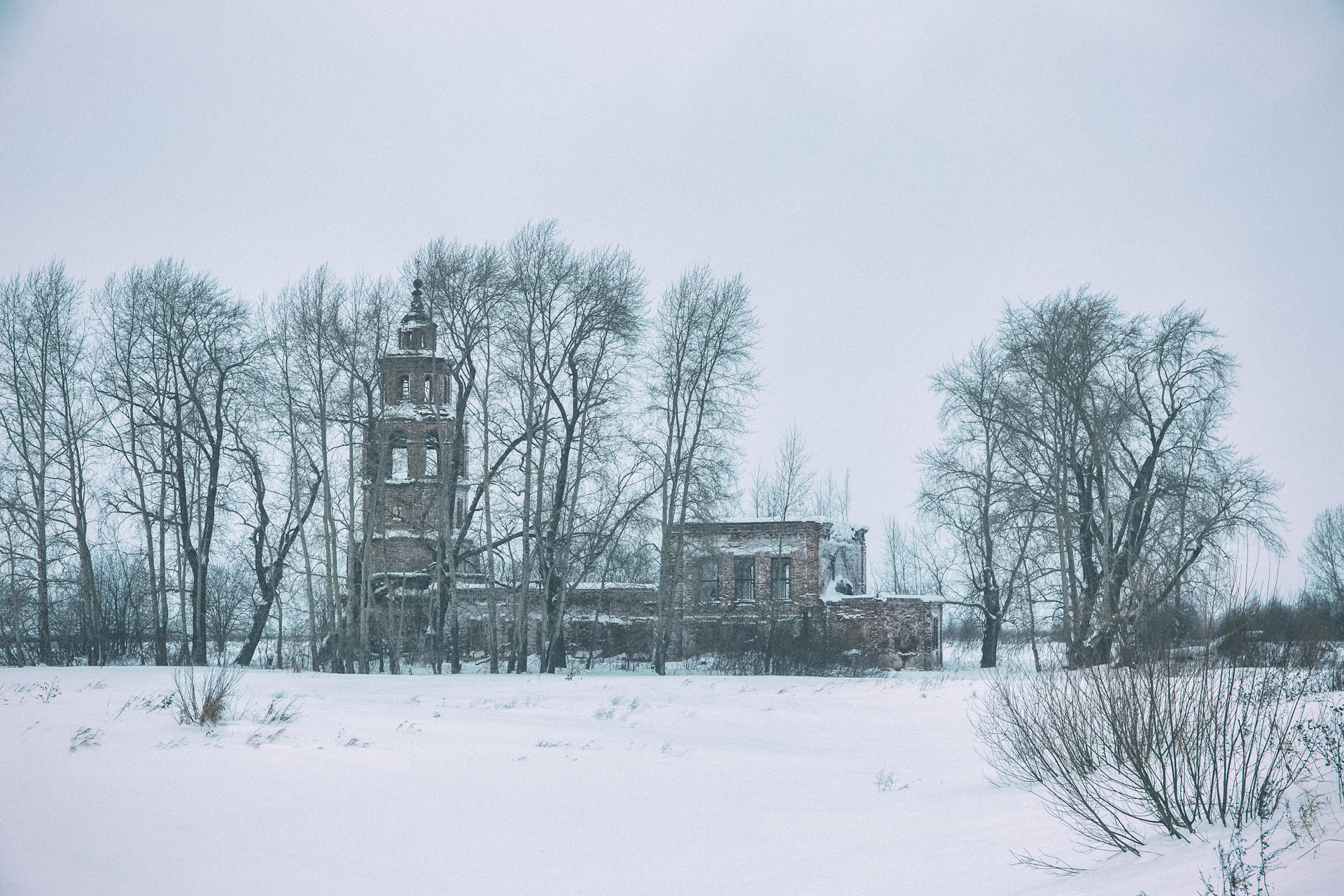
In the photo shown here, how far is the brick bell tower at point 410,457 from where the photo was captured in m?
29.6

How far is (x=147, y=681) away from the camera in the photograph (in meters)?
19.3

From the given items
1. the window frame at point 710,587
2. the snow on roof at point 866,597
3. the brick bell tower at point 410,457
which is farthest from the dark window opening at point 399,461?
the snow on roof at point 866,597

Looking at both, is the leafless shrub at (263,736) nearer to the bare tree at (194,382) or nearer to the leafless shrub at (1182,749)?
the leafless shrub at (1182,749)

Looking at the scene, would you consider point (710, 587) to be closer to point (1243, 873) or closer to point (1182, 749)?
point (1182, 749)

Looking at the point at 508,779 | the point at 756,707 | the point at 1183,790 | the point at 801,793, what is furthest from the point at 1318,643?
the point at 756,707

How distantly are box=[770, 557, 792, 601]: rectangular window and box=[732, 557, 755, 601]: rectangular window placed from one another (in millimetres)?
820

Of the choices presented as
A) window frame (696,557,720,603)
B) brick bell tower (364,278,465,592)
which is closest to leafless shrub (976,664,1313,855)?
brick bell tower (364,278,465,592)

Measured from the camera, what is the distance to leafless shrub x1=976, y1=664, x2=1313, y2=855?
6391mm

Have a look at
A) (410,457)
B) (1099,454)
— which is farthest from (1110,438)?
(410,457)

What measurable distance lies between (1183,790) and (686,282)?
26054mm

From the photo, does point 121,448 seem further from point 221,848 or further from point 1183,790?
point 1183,790

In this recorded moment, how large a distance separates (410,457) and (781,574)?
14086 mm

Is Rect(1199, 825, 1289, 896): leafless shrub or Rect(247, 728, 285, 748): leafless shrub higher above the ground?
Rect(1199, 825, 1289, 896): leafless shrub

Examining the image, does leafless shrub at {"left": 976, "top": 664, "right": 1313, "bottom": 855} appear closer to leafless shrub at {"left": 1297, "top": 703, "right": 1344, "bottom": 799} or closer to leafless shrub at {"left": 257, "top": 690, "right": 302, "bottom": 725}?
leafless shrub at {"left": 1297, "top": 703, "right": 1344, "bottom": 799}
